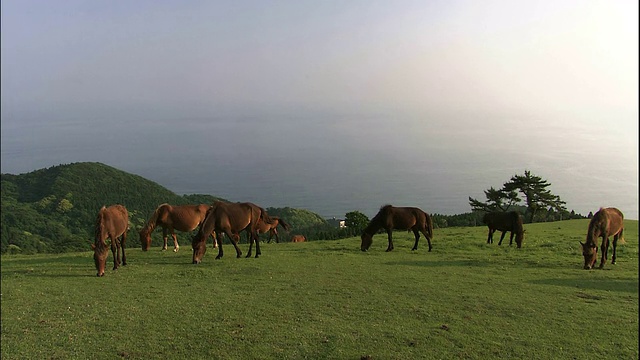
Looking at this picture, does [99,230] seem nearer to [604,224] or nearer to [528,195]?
[604,224]

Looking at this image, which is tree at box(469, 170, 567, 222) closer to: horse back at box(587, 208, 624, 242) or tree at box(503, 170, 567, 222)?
tree at box(503, 170, 567, 222)

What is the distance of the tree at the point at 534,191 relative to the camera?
37.2 m

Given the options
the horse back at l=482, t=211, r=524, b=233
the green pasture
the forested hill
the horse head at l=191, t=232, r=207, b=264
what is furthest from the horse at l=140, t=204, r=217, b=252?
the forested hill

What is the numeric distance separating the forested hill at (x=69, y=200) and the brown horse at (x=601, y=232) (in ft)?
118

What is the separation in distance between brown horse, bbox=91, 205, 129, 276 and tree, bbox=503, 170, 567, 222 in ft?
111

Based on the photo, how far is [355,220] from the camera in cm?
2883

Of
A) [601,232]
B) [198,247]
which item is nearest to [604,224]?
[601,232]

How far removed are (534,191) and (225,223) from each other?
32467 mm

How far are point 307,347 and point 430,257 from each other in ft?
31.1

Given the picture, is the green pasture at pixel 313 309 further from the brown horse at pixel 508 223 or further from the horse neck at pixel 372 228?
the brown horse at pixel 508 223

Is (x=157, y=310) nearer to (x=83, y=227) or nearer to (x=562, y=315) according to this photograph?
(x=562, y=315)

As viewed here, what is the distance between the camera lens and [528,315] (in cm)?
788

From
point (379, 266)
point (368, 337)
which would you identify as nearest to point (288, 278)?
point (379, 266)

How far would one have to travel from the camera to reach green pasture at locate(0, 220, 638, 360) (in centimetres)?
618
